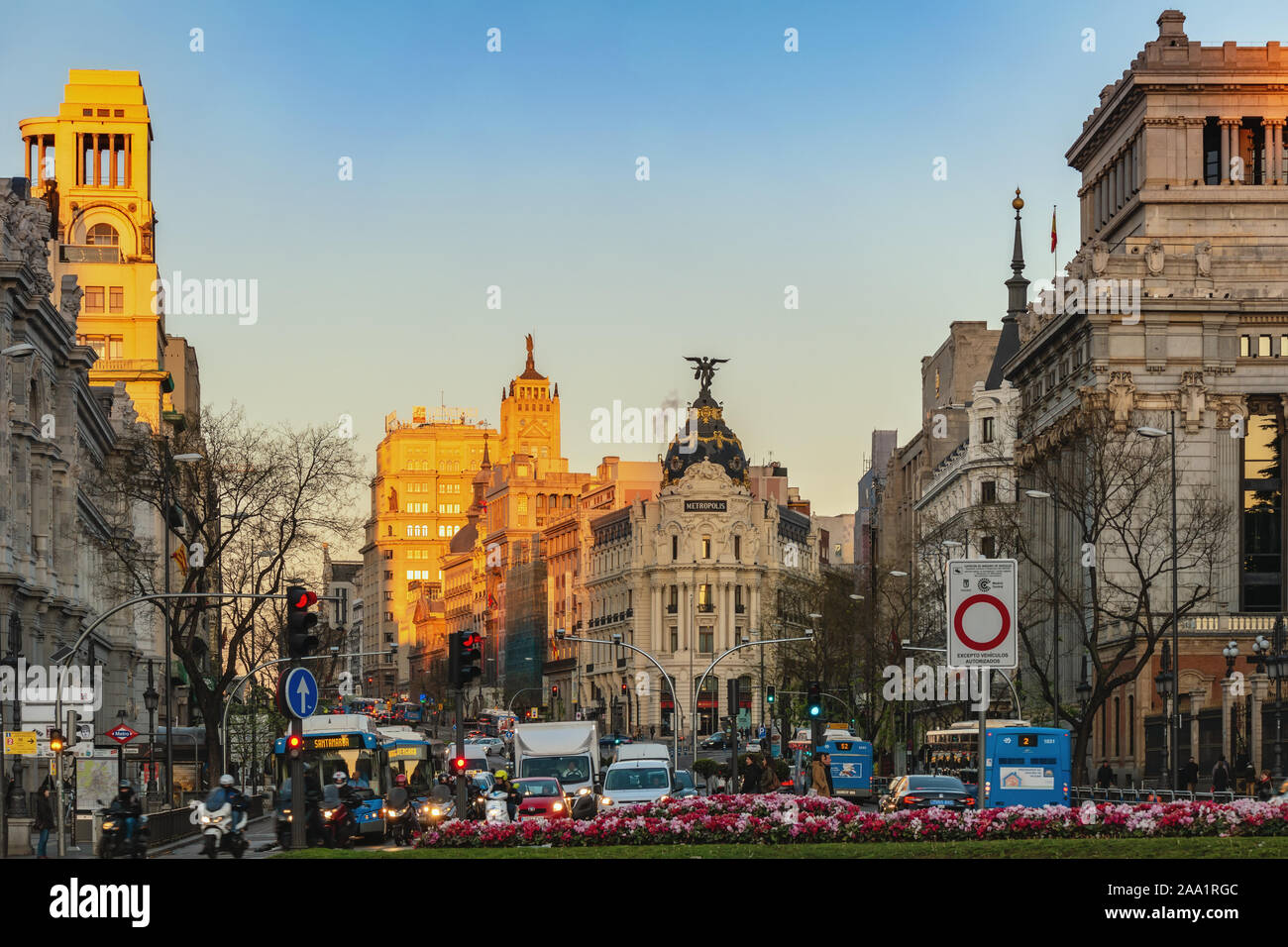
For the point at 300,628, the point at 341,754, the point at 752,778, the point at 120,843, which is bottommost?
the point at 752,778

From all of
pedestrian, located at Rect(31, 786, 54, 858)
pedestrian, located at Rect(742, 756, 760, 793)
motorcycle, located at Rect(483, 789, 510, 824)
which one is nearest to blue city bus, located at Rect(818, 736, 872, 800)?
pedestrian, located at Rect(742, 756, 760, 793)

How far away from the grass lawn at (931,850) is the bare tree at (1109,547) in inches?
1467

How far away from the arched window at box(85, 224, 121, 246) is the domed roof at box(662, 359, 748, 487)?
83691mm

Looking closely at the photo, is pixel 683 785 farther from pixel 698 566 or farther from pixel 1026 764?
pixel 698 566

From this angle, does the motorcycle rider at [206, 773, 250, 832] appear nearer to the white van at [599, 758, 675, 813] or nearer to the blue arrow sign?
the blue arrow sign

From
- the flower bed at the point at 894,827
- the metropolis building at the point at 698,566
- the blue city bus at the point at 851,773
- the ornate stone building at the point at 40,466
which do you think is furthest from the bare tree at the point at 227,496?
the metropolis building at the point at 698,566

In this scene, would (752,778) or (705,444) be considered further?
(705,444)

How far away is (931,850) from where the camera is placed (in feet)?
84.6

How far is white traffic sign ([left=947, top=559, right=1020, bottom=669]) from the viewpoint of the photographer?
2256 cm

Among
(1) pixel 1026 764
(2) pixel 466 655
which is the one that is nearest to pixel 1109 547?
(1) pixel 1026 764

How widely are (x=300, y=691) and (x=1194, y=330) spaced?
65.4m
